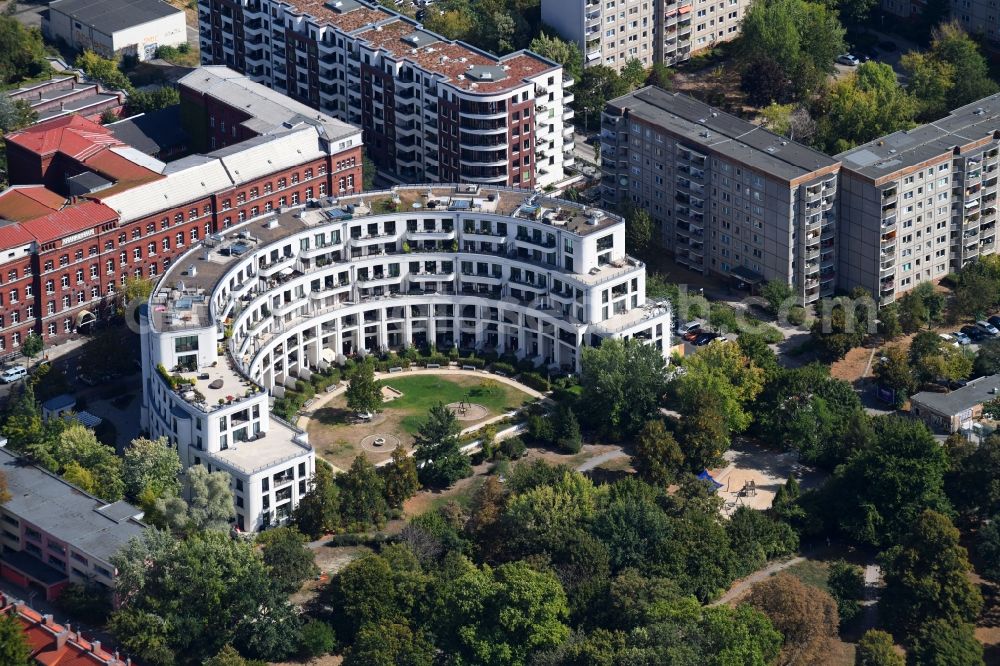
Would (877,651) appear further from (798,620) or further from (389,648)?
(389,648)

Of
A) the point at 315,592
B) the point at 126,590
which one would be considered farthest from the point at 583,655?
the point at 126,590

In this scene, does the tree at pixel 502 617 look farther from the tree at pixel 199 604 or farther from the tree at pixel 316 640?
the tree at pixel 199 604

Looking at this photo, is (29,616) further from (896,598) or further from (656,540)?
(896,598)

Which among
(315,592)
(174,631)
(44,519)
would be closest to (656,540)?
(315,592)

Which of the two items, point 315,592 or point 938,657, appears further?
point 315,592

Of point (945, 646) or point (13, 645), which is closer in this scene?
point (13, 645)

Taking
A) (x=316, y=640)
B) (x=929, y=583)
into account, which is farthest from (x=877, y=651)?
(x=316, y=640)
